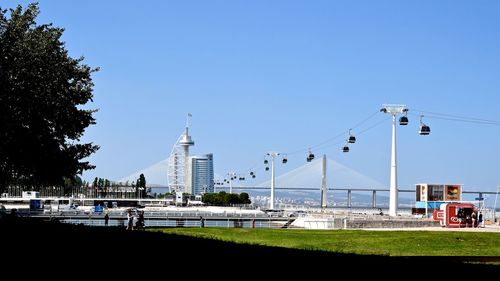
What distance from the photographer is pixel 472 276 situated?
1032 cm

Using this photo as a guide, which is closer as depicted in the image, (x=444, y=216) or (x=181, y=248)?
(x=181, y=248)

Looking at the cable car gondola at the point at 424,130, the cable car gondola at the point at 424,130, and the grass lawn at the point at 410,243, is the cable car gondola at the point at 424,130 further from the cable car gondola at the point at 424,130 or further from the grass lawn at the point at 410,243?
the grass lawn at the point at 410,243

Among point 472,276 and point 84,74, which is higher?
point 84,74

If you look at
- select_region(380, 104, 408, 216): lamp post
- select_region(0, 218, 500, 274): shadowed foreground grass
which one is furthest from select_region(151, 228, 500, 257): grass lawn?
select_region(380, 104, 408, 216): lamp post

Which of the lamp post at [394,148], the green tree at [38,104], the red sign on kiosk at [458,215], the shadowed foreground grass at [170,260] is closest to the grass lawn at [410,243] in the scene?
the green tree at [38,104]

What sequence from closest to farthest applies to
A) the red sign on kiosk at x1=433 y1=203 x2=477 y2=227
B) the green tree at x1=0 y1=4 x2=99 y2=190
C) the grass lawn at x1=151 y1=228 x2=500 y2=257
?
1. the grass lawn at x1=151 y1=228 x2=500 y2=257
2. the green tree at x1=0 y1=4 x2=99 y2=190
3. the red sign on kiosk at x1=433 y1=203 x2=477 y2=227

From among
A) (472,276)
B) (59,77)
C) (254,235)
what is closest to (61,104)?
(59,77)

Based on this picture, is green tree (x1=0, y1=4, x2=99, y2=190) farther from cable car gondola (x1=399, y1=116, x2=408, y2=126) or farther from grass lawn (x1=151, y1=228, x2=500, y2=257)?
cable car gondola (x1=399, y1=116, x2=408, y2=126)

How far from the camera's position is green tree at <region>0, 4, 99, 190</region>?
1352 inches

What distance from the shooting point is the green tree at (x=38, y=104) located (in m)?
34.3

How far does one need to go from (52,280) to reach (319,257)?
15.7ft

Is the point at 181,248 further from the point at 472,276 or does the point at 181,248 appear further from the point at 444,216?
the point at 444,216

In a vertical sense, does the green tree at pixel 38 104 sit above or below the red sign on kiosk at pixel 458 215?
above

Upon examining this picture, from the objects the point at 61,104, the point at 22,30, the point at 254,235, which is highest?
the point at 22,30
